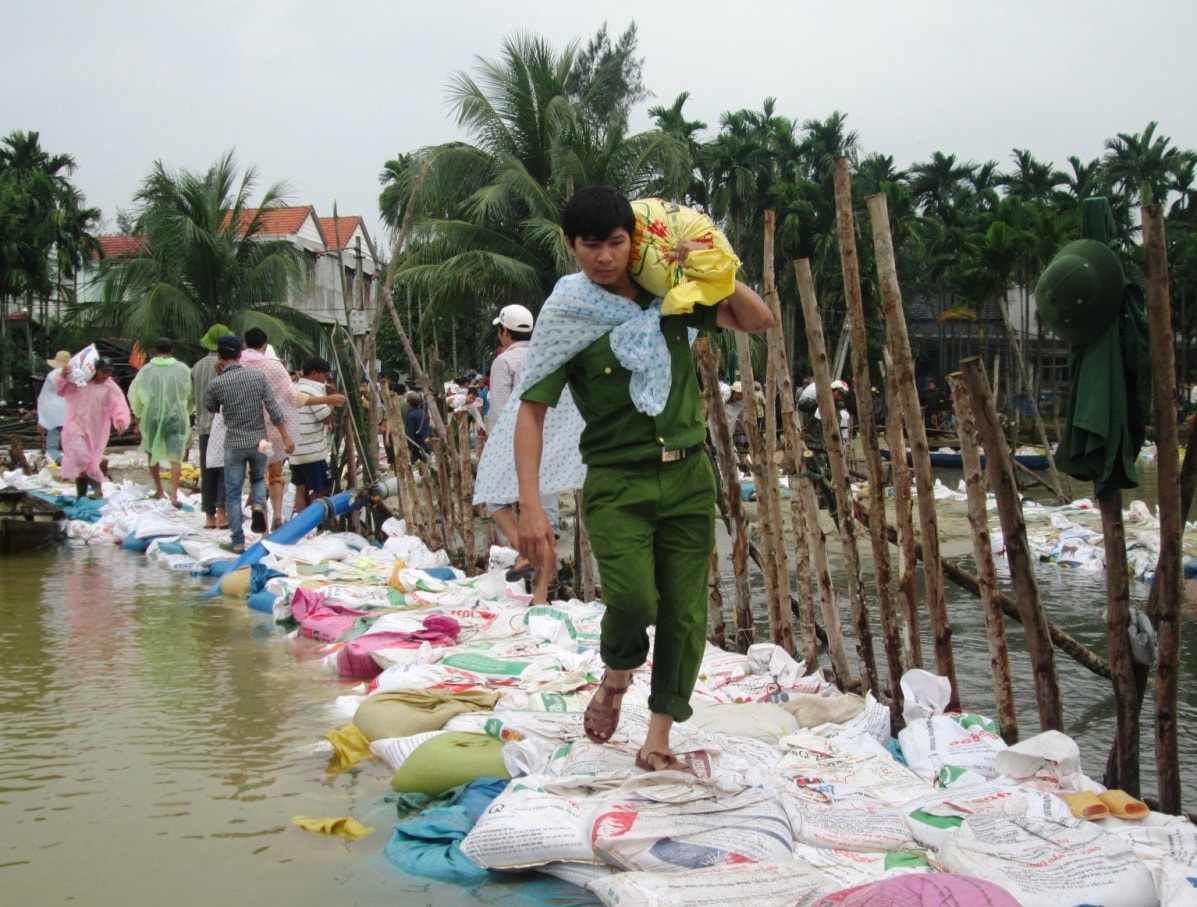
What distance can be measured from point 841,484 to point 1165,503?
1.09m

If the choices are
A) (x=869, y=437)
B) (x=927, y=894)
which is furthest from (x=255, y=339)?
(x=927, y=894)

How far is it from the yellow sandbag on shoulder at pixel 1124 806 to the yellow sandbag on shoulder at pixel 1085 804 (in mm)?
16

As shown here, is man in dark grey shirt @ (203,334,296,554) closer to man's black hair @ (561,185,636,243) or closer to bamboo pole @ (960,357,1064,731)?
man's black hair @ (561,185,636,243)

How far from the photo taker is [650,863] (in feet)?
7.66

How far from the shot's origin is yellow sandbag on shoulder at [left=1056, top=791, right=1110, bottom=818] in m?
2.52

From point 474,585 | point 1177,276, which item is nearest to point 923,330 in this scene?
point 1177,276

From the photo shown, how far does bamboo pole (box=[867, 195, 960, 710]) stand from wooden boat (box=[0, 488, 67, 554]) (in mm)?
7219

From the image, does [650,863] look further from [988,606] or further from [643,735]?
[988,606]

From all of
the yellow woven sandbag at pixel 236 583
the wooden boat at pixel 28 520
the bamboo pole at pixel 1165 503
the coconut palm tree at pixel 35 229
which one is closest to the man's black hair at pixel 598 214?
the bamboo pole at pixel 1165 503

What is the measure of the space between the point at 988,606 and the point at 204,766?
7.33 feet

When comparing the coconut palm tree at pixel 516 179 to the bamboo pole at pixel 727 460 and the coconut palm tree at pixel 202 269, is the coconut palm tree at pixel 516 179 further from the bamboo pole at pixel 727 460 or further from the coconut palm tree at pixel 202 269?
the bamboo pole at pixel 727 460

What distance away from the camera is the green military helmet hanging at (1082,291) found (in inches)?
116

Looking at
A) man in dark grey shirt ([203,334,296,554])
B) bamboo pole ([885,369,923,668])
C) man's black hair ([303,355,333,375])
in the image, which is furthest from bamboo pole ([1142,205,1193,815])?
man's black hair ([303,355,333,375])

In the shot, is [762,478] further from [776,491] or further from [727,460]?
[727,460]
